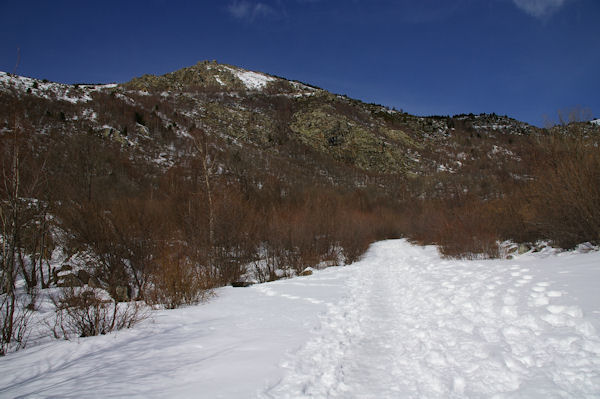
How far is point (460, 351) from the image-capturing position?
3.59m

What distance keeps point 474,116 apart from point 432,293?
118 meters

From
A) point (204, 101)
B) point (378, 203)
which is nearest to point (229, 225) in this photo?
point (378, 203)

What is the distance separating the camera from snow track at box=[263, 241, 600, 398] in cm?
271

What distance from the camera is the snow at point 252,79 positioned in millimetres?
93175

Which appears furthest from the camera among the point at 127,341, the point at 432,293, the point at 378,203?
the point at 378,203

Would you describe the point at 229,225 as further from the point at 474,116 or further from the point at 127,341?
the point at 474,116

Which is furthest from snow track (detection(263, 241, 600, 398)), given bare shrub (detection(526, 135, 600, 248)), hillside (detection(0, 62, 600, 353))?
bare shrub (detection(526, 135, 600, 248))

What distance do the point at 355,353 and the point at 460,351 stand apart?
140 centimetres

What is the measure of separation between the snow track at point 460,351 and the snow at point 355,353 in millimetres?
14

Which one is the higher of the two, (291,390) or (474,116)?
(474,116)

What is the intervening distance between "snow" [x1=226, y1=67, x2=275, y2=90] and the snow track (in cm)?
9482

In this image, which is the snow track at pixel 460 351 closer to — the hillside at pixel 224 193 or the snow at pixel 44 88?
the hillside at pixel 224 193

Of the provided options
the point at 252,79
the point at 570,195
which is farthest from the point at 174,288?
the point at 252,79

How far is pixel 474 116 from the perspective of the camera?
3967 inches
